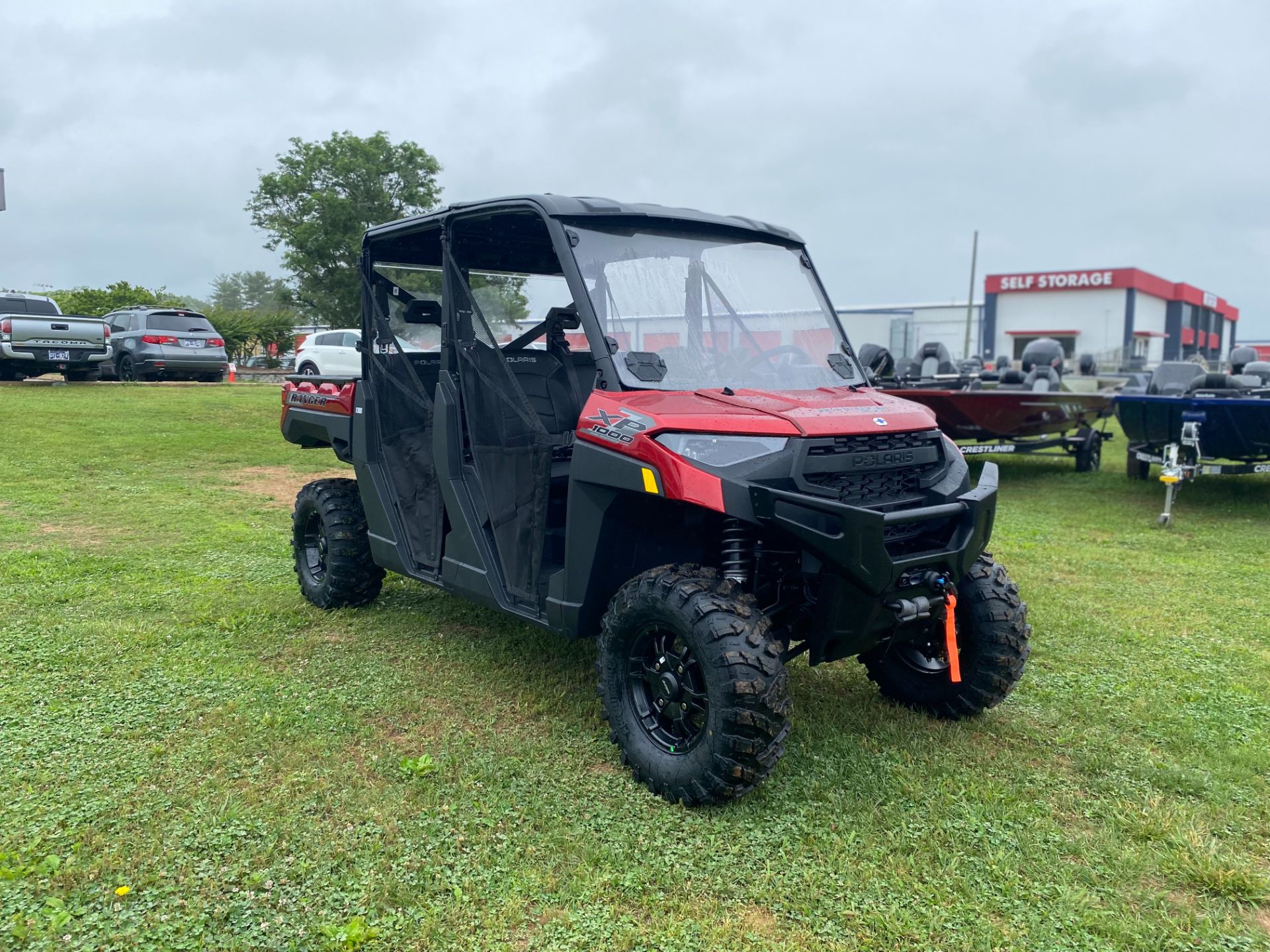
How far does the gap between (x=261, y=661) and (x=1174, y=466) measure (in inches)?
308

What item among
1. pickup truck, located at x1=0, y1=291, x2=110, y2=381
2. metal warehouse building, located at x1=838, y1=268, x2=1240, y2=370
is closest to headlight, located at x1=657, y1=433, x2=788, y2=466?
pickup truck, located at x1=0, y1=291, x2=110, y2=381

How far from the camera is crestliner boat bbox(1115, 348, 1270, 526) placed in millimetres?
8891

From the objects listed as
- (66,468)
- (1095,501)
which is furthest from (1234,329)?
(66,468)

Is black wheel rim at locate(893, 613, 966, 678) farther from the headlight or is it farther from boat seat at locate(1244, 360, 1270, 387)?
boat seat at locate(1244, 360, 1270, 387)

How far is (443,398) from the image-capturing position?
4484mm

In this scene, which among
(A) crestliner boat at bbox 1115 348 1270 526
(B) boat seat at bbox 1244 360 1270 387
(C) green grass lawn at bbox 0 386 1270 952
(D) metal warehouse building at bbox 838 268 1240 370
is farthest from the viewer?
(D) metal warehouse building at bbox 838 268 1240 370

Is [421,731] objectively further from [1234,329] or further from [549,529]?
[1234,329]

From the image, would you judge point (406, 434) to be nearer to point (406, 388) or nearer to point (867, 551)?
point (406, 388)

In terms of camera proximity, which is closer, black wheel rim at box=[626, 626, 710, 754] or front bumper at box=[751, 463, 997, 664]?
front bumper at box=[751, 463, 997, 664]

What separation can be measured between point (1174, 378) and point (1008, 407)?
1.91 meters

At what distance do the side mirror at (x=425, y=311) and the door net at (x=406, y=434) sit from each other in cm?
28

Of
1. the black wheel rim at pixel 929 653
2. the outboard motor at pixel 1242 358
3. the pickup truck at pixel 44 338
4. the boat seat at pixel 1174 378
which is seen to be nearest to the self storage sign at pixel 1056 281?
the outboard motor at pixel 1242 358

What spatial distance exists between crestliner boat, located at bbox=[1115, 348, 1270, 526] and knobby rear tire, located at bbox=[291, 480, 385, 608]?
6.86m

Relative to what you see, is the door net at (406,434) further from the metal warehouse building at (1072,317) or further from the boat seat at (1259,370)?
the metal warehouse building at (1072,317)
